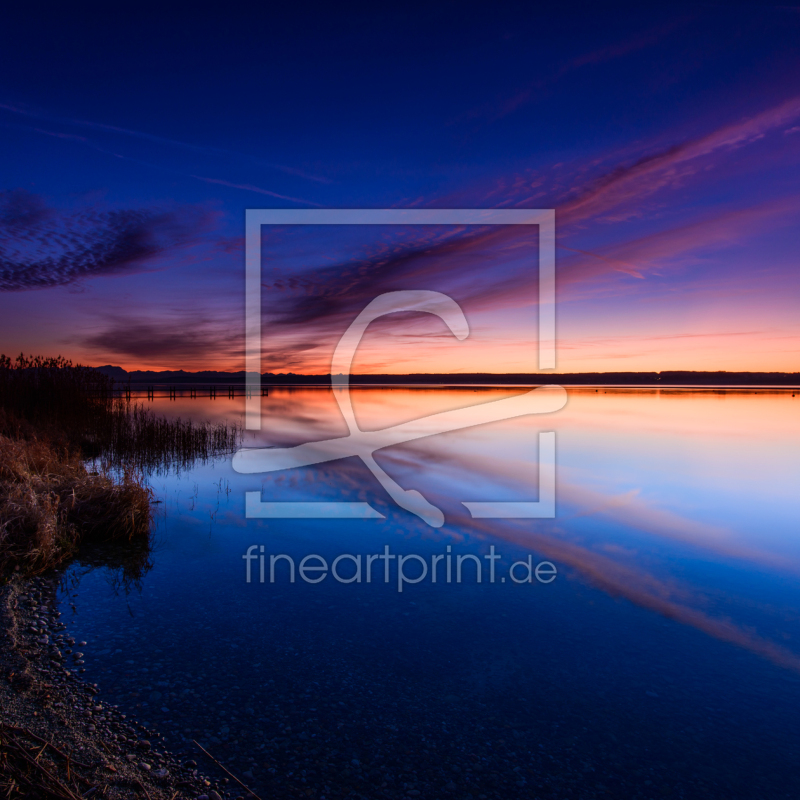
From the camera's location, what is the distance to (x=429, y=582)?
8.57m

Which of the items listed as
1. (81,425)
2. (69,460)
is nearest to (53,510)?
(69,460)

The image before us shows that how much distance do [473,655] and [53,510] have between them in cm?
→ 806

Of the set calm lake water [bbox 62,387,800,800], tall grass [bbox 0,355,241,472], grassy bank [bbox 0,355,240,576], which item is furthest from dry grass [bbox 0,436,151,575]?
tall grass [bbox 0,355,241,472]

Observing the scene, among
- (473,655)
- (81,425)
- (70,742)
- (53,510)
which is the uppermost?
(81,425)

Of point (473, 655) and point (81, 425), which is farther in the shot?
point (81, 425)

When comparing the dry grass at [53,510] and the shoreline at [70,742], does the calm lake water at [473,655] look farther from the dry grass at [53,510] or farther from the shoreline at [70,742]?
the dry grass at [53,510]

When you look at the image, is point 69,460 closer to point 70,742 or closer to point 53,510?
point 53,510

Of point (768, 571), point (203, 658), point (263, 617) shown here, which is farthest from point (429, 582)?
point (768, 571)

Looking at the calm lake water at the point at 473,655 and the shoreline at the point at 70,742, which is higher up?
the shoreline at the point at 70,742

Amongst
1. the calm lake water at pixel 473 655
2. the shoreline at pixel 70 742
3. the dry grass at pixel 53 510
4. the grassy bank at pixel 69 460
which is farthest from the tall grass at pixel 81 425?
the shoreline at pixel 70 742

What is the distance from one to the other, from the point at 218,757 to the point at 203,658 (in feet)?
5.80

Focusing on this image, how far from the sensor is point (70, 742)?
4211 mm

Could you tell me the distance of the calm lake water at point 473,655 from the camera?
4.45m

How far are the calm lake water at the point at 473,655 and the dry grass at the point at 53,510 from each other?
78cm
